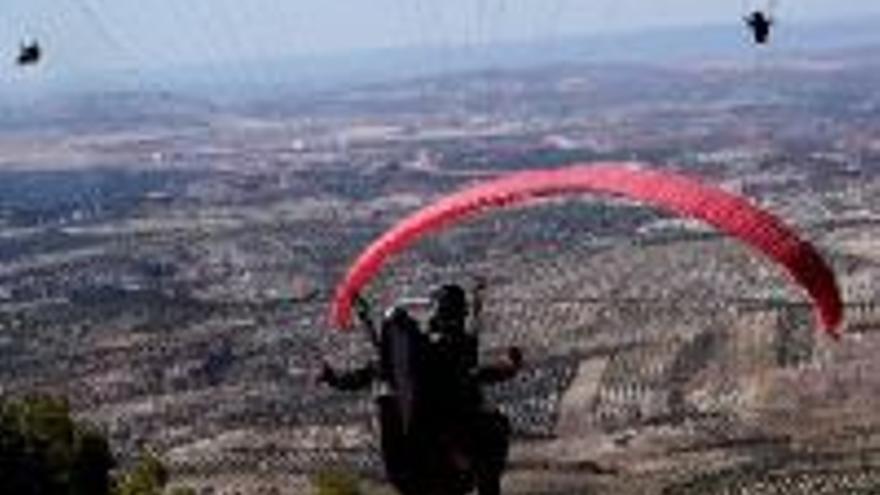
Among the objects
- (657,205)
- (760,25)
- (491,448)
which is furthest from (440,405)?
(760,25)

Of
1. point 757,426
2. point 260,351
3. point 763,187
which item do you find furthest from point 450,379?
point 763,187

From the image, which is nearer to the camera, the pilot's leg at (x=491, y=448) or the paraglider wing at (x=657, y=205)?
the paraglider wing at (x=657, y=205)

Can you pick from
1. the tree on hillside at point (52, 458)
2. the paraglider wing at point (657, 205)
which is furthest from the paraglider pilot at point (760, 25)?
the tree on hillside at point (52, 458)

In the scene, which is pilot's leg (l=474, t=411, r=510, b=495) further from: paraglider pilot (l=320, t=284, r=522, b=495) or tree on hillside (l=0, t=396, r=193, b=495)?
tree on hillside (l=0, t=396, r=193, b=495)

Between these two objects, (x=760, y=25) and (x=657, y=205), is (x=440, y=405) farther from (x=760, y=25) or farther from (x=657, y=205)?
(x=760, y=25)

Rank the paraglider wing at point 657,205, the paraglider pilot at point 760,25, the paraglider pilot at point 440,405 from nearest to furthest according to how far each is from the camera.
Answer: the paraglider wing at point 657,205 < the paraglider pilot at point 440,405 < the paraglider pilot at point 760,25

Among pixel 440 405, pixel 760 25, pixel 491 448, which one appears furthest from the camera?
pixel 760 25

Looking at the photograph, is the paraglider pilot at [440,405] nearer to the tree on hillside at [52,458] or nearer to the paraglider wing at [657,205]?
the paraglider wing at [657,205]
